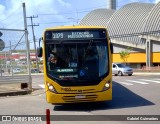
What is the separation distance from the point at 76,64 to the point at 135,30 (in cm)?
7056

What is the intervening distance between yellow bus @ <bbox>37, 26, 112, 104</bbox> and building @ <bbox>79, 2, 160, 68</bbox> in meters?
53.6

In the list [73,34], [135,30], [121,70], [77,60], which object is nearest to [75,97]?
[77,60]

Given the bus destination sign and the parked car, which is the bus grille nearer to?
the bus destination sign

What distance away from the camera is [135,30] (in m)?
81.8

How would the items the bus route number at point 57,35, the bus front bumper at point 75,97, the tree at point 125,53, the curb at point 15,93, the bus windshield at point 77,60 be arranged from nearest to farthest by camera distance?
the bus front bumper at point 75,97 → the bus windshield at point 77,60 → the bus route number at point 57,35 → the curb at point 15,93 → the tree at point 125,53

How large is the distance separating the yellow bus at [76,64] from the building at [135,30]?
53.6 metres

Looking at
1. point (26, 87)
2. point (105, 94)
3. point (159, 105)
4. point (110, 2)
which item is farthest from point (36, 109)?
point (110, 2)

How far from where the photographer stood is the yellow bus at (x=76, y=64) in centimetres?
1255

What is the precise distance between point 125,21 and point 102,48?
75.6m

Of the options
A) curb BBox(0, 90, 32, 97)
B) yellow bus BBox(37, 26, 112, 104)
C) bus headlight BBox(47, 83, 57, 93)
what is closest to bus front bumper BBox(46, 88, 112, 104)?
yellow bus BBox(37, 26, 112, 104)

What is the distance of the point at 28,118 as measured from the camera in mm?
11219

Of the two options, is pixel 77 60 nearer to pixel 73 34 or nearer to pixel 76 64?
pixel 76 64

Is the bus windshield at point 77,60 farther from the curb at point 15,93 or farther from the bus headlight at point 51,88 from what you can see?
the curb at point 15,93

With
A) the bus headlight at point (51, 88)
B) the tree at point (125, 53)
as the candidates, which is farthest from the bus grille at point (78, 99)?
the tree at point (125, 53)
